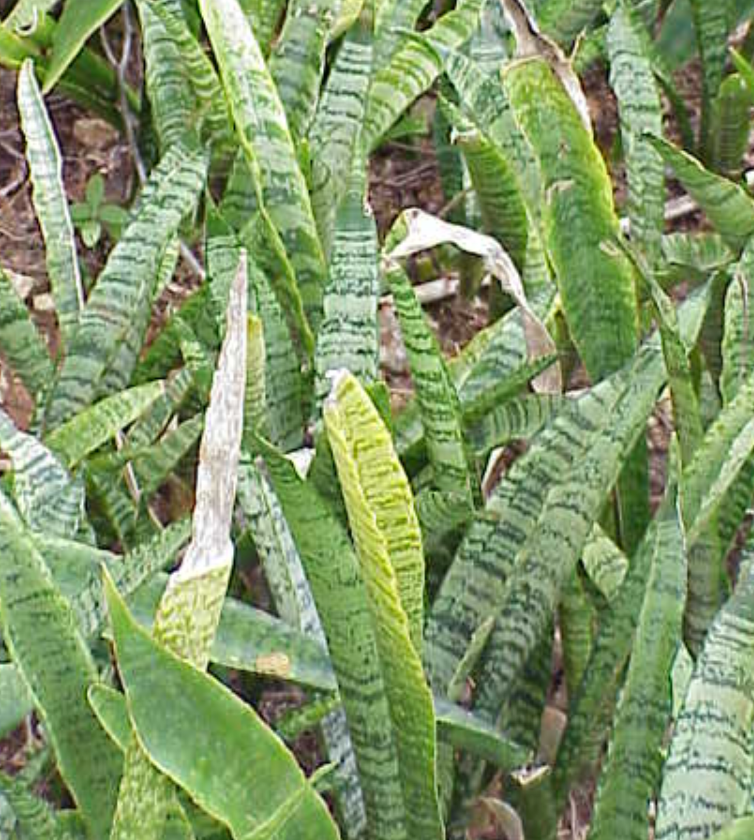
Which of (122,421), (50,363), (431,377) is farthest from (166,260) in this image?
(431,377)

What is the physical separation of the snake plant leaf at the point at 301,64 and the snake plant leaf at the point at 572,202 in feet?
0.76

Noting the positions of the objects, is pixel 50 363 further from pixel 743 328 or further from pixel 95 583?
pixel 743 328

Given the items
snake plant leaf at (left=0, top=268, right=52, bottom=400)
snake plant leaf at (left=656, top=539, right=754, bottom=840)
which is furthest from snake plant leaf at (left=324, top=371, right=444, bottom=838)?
snake plant leaf at (left=0, top=268, right=52, bottom=400)

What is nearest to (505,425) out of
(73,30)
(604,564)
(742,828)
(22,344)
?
(604,564)

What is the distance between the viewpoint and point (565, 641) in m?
1.10

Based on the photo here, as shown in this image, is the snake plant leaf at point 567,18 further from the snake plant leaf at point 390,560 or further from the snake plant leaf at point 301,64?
the snake plant leaf at point 390,560

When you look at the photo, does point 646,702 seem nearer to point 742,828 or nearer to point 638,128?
point 742,828

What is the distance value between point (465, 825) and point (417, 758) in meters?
0.23

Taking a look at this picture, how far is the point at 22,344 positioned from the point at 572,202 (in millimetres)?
381

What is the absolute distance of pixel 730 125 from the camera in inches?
58.6

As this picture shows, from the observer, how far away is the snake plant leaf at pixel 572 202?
42.7 inches

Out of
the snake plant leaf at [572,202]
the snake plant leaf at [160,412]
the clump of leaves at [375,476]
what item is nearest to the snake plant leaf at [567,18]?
the clump of leaves at [375,476]

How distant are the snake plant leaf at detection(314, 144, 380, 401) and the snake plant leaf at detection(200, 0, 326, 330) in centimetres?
9

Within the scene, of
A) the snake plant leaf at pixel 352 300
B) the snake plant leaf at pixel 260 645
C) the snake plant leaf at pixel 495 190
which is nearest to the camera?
the snake plant leaf at pixel 260 645
